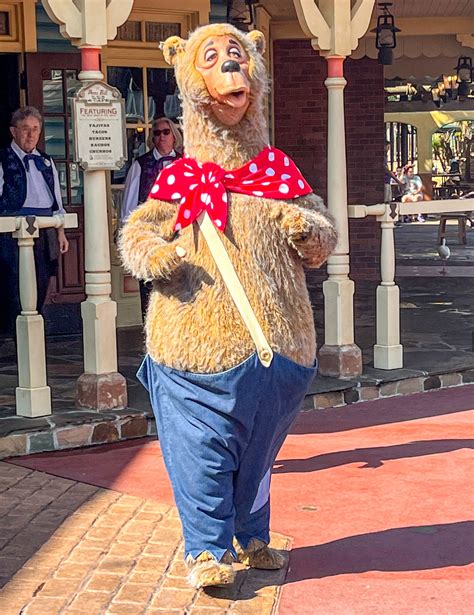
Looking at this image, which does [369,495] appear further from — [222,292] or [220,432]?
[222,292]

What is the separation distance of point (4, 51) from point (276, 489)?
485 centimetres

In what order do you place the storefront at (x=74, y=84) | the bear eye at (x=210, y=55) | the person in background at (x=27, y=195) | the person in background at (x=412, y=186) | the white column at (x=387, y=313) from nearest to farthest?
the bear eye at (x=210, y=55), the person in background at (x=27, y=195), the white column at (x=387, y=313), the storefront at (x=74, y=84), the person in background at (x=412, y=186)

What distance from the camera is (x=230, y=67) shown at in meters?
3.91

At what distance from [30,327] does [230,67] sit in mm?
2735

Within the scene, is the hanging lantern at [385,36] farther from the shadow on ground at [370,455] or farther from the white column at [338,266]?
the shadow on ground at [370,455]

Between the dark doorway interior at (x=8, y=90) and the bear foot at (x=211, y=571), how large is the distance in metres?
5.93

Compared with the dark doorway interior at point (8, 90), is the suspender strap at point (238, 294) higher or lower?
lower

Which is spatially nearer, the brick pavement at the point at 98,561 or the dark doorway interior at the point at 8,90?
the brick pavement at the point at 98,561

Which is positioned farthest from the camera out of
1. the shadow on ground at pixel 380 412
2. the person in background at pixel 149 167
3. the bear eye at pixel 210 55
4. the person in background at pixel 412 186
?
the person in background at pixel 412 186

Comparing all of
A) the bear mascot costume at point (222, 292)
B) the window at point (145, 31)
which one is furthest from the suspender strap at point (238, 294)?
the window at point (145, 31)

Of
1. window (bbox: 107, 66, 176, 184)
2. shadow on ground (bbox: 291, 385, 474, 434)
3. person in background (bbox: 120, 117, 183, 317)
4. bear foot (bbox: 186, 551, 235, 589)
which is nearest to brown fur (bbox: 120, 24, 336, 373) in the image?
bear foot (bbox: 186, 551, 235, 589)

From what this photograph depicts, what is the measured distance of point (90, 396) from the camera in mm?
6508

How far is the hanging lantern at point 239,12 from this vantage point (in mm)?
9935

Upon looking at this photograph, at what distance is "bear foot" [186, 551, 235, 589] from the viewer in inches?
154
